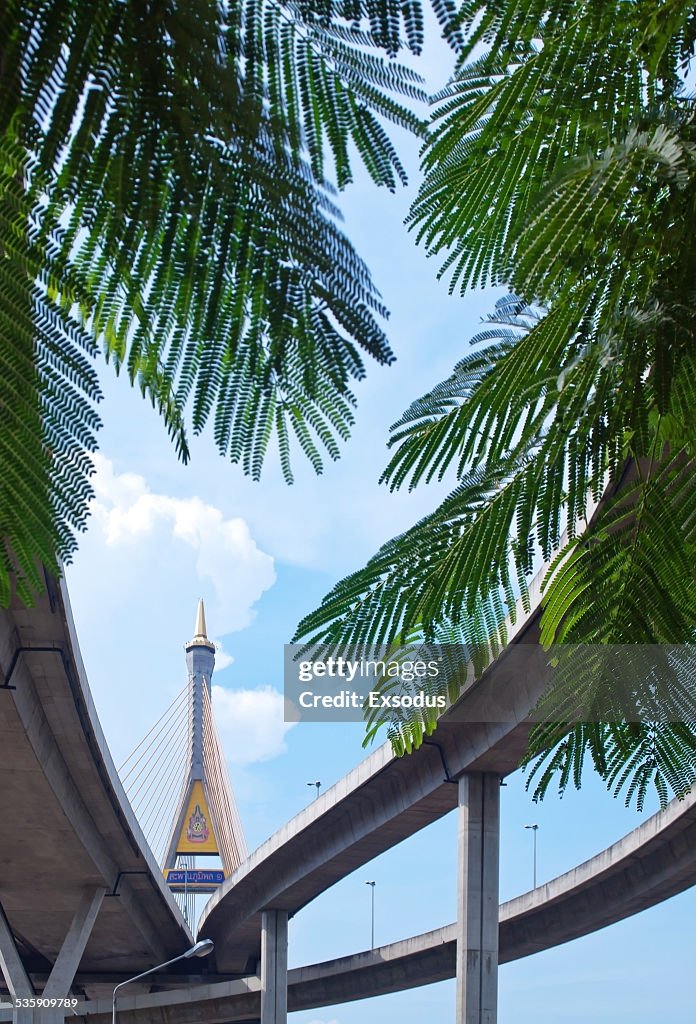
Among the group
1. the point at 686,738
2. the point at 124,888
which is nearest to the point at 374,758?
the point at 124,888

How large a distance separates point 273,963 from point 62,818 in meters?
19.0

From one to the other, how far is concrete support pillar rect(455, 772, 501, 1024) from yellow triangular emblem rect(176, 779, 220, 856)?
49375 mm

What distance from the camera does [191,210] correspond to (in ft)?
5.67

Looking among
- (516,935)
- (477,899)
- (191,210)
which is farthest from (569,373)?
(516,935)

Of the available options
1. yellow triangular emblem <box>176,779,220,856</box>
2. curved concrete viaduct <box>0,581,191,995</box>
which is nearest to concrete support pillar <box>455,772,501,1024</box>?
curved concrete viaduct <box>0,581,191,995</box>

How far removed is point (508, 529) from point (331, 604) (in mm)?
573

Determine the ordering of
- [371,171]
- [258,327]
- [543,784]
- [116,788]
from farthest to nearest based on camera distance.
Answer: [116,788]
[543,784]
[371,171]
[258,327]

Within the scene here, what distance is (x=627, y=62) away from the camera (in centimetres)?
310

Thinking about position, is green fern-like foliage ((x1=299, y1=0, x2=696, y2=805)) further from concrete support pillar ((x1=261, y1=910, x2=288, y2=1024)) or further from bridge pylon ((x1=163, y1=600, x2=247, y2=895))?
→ bridge pylon ((x1=163, y1=600, x2=247, y2=895))

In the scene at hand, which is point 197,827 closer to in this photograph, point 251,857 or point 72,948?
point 251,857

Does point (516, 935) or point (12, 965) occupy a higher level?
point (516, 935)

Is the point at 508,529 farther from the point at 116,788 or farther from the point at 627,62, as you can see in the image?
the point at 116,788

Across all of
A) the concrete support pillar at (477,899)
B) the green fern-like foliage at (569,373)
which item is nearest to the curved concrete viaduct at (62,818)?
the concrete support pillar at (477,899)

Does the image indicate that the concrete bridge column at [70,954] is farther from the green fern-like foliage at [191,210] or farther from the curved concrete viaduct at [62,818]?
the green fern-like foliage at [191,210]
